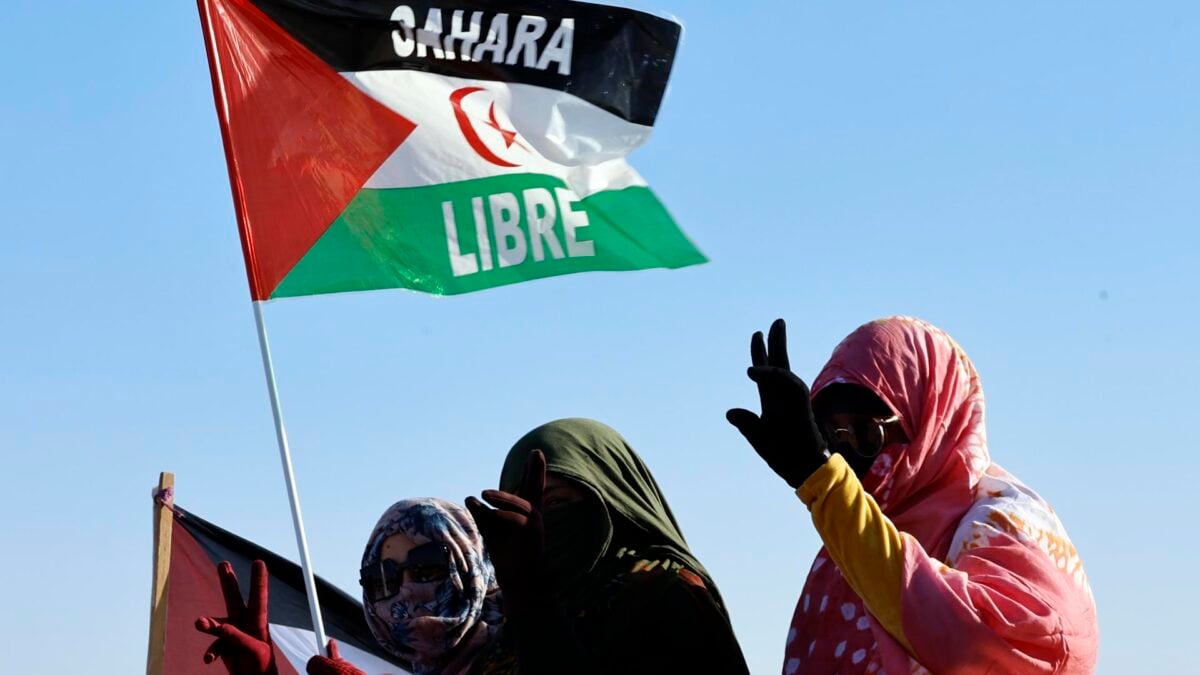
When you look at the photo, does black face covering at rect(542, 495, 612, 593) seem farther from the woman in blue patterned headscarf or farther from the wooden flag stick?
the wooden flag stick

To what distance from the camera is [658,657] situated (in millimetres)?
4539

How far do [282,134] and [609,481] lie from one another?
6.42 ft

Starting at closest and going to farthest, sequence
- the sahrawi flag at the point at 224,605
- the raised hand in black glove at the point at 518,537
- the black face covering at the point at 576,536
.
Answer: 1. the raised hand in black glove at the point at 518,537
2. the black face covering at the point at 576,536
3. the sahrawi flag at the point at 224,605

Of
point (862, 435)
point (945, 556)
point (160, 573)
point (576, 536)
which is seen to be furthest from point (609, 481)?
point (160, 573)

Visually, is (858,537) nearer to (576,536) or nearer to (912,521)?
(912,521)

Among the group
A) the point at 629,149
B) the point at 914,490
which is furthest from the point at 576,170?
the point at 914,490

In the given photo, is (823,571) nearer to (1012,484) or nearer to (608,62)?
(1012,484)

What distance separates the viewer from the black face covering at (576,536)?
15.7 feet

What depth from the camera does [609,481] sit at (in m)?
4.98

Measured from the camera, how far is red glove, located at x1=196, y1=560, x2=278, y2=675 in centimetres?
466

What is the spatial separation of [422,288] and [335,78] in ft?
2.61

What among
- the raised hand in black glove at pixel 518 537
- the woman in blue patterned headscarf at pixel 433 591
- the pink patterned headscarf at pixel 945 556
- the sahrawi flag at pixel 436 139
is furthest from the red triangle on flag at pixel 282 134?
the pink patterned headscarf at pixel 945 556

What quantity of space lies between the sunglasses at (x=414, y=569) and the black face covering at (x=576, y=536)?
28 centimetres

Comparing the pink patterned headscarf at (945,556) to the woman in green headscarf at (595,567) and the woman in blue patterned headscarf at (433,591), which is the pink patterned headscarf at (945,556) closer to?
the woman in green headscarf at (595,567)
